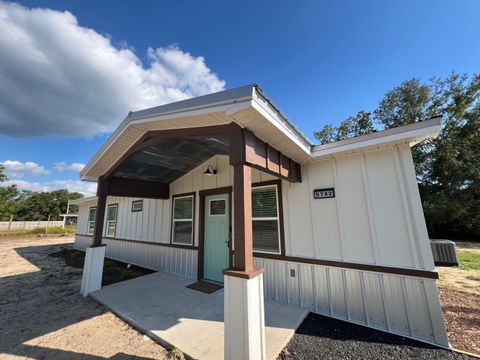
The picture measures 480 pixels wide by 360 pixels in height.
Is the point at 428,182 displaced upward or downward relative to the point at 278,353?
upward

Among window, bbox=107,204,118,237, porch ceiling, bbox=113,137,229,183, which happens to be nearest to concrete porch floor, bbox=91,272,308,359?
porch ceiling, bbox=113,137,229,183

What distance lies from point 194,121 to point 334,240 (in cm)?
286

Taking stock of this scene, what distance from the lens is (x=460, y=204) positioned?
1266 centimetres

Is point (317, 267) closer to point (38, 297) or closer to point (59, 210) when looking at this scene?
point (38, 297)

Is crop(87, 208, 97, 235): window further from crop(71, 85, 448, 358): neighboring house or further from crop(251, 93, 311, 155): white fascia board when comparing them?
crop(251, 93, 311, 155): white fascia board

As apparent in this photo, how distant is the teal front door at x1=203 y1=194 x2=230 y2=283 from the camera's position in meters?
4.81

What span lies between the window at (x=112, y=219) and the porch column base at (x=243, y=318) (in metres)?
8.14

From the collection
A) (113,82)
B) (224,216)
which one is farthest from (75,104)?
(224,216)

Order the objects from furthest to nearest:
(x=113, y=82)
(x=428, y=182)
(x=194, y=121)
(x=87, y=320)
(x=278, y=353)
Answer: (x=428, y=182) → (x=113, y=82) → (x=87, y=320) → (x=194, y=121) → (x=278, y=353)

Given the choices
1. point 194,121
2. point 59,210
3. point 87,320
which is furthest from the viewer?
point 59,210

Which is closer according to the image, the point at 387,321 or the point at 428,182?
the point at 387,321

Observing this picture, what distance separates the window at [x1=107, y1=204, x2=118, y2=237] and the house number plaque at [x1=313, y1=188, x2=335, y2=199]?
8288 millimetres

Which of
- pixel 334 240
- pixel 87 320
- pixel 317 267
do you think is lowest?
pixel 87 320

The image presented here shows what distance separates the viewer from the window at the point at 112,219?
337 inches
